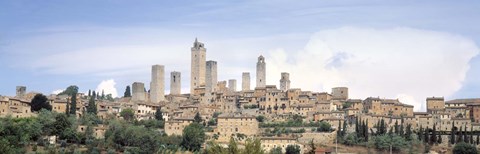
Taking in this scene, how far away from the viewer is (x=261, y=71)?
7794 centimetres

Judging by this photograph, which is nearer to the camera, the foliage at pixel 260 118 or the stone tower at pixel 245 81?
the foliage at pixel 260 118

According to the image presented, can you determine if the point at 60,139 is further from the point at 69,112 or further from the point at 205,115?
the point at 205,115

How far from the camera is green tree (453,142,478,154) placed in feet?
176

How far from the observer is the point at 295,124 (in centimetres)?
6225

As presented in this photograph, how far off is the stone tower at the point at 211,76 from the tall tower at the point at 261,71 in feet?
13.5

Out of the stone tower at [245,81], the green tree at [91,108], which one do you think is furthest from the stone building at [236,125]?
the stone tower at [245,81]

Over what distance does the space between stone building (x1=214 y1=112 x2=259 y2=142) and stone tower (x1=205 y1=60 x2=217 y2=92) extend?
43.4ft

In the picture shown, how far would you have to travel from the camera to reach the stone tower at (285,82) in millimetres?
75356

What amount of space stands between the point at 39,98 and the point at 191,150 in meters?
14.1

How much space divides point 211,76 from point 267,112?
1068 centimetres

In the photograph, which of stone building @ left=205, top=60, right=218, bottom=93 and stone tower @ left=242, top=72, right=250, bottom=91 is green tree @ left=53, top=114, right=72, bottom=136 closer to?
stone building @ left=205, top=60, right=218, bottom=93

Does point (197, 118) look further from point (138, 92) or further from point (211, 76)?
point (211, 76)

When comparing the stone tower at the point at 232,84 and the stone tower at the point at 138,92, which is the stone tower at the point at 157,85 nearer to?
the stone tower at the point at 138,92

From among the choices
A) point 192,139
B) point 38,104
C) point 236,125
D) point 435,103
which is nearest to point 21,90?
point 38,104
